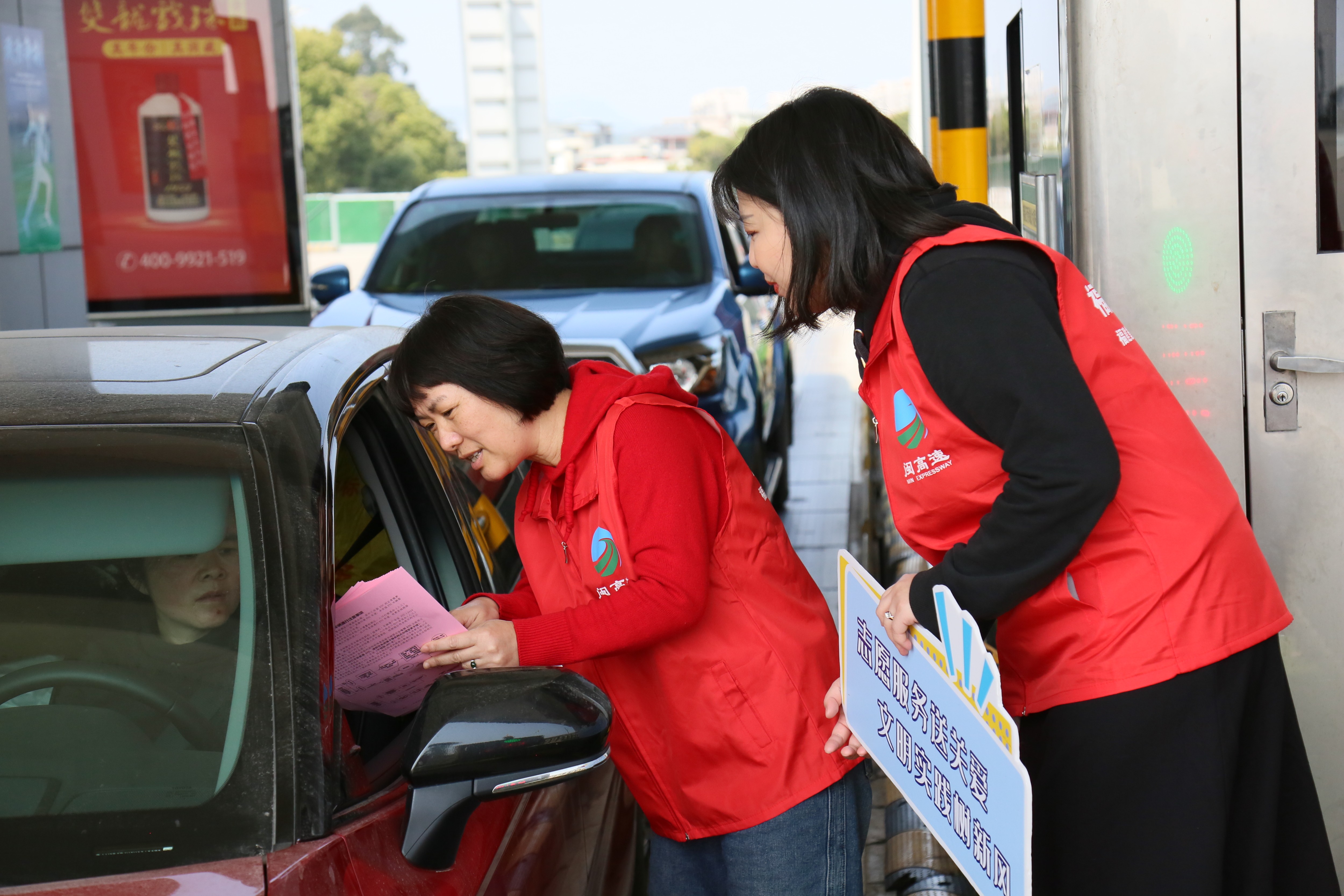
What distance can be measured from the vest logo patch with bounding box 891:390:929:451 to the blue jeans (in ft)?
Result: 1.75

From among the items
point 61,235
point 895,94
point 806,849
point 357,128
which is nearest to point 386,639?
point 806,849

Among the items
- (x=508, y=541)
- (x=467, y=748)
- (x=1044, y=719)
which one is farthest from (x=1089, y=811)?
(x=508, y=541)

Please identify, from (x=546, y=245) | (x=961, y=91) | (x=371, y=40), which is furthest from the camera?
(x=371, y=40)

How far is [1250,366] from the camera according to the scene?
8.73ft

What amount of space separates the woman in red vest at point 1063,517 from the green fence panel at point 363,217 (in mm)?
27438

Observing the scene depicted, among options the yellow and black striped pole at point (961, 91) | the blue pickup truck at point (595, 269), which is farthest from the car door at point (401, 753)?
the blue pickup truck at point (595, 269)

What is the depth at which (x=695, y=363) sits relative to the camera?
598cm

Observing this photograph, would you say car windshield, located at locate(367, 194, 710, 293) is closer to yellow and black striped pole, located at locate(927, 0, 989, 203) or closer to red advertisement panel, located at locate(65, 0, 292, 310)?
red advertisement panel, located at locate(65, 0, 292, 310)

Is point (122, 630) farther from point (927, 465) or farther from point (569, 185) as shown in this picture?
point (569, 185)

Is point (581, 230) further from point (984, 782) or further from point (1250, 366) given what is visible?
point (984, 782)

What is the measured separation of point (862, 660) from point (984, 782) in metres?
0.33

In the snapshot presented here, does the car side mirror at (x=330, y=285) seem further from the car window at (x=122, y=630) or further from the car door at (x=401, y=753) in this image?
the car window at (x=122, y=630)

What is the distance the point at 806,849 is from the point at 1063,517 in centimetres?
66

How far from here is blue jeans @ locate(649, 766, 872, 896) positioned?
6.46 feet
